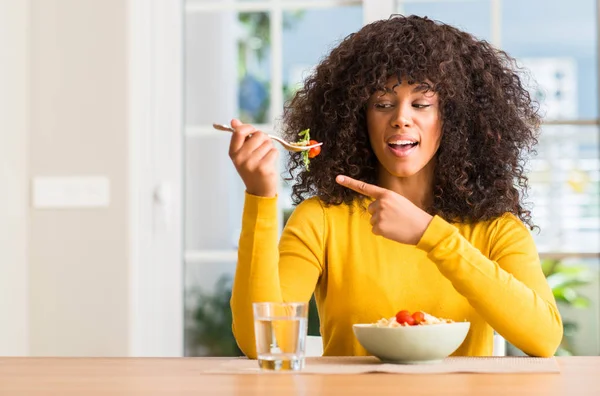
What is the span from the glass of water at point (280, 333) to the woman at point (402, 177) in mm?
326

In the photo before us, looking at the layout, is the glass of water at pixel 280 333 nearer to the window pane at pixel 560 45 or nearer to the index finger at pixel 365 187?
the index finger at pixel 365 187

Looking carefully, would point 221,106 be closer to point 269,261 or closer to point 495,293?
point 269,261

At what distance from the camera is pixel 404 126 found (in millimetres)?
1858

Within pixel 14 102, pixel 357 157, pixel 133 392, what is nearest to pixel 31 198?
pixel 14 102

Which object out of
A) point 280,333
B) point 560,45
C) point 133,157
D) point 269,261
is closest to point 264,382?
point 280,333

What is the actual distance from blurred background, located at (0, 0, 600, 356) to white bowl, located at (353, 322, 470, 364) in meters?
2.00

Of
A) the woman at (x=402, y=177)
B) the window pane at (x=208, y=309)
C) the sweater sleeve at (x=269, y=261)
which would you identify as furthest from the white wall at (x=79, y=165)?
the sweater sleeve at (x=269, y=261)

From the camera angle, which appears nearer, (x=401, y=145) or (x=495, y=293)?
(x=495, y=293)

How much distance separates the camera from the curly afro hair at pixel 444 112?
1.92 metres

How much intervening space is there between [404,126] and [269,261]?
0.40 metres

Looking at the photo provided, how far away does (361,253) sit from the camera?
1.92 metres

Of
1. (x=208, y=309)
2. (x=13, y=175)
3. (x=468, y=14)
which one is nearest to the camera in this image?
(x=13, y=175)

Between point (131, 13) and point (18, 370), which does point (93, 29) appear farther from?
point (18, 370)

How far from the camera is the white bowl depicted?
4.75 ft
